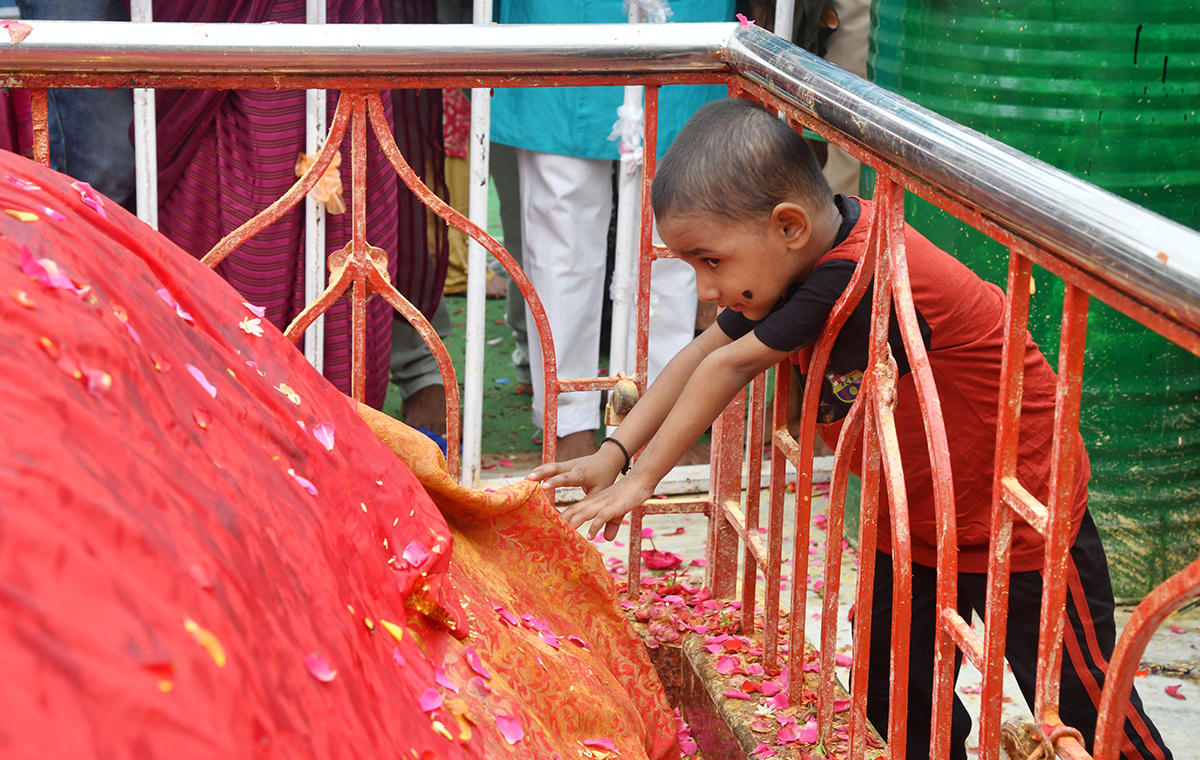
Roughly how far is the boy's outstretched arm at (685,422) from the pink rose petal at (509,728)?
0.37 m

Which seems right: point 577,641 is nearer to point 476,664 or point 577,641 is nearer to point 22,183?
point 476,664

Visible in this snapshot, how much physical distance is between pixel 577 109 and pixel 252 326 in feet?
6.42

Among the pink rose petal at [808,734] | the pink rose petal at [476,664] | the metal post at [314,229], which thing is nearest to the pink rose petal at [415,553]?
the pink rose petal at [476,664]

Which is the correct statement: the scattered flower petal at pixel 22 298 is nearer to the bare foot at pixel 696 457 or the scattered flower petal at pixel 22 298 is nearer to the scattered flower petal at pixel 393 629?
the scattered flower petal at pixel 393 629

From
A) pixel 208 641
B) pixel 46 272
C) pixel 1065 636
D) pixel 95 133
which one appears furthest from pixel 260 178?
pixel 208 641

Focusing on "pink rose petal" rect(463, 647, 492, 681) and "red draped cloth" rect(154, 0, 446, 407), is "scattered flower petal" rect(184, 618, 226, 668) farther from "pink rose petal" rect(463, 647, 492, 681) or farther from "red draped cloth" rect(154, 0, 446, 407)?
"red draped cloth" rect(154, 0, 446, 407)

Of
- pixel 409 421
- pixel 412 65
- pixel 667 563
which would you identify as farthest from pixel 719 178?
pixel 409 421

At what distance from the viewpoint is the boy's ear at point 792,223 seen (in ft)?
5.10

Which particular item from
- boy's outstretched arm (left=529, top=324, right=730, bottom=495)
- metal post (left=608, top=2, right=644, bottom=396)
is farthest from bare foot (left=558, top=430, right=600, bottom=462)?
boy's outstretched arm (left=529, top=324, right=730, bottom=495)

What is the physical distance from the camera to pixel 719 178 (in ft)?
5.08

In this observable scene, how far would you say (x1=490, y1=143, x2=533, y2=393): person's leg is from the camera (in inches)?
152

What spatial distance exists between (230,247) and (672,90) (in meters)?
1.71

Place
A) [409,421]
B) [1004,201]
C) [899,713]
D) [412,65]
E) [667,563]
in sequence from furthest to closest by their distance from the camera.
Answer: [409,421] < [667,563] < [412,65] < [899,713] < [1004,201]

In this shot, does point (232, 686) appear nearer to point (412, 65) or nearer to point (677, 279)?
point (412, 65)
